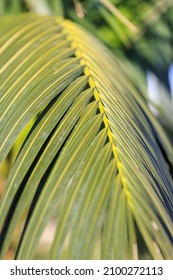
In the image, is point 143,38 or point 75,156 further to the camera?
point 143,38

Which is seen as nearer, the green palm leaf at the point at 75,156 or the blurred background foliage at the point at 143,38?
the green palm leaf at the point at 75,156

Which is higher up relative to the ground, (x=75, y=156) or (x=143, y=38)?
(x=143, y=38)

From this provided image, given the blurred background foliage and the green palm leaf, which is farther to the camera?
the blurred background foliage

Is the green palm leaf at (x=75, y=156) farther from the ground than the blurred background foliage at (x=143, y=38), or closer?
closer

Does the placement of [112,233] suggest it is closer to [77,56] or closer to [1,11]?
[77,56]

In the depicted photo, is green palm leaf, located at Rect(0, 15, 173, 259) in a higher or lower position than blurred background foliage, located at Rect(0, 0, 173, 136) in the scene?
lower
